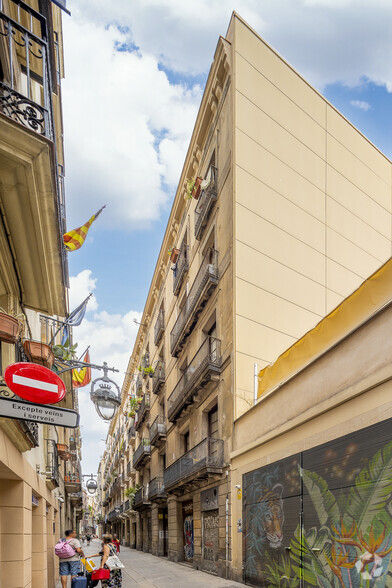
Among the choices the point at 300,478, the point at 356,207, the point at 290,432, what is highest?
the point at 356,207

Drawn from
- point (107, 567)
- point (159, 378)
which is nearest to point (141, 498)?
point (159, 378)

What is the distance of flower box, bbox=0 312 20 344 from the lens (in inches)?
196

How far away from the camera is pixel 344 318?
344 inches

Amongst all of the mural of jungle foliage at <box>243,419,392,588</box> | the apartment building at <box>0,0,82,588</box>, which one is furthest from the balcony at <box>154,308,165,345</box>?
the apartment building at <box>0,0,82,588</box>

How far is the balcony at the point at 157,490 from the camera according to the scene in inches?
892

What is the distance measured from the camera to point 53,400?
16.4 feet

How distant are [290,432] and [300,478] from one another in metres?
1.04

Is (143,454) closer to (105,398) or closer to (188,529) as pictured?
(188,529)

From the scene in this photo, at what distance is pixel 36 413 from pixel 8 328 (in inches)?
41.0

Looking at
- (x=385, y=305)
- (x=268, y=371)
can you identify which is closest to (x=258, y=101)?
(x=268, y=371)

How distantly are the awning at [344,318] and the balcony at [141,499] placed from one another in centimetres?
1975

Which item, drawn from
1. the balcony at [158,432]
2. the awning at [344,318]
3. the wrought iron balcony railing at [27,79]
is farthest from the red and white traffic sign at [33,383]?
the balcony at [158,432]

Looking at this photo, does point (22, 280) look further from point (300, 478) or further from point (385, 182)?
point (385, 182)

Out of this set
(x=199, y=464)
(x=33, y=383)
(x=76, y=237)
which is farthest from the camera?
(x=199, y=464)
